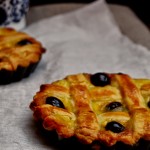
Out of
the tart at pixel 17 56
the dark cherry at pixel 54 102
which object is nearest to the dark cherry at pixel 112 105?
the dark cherry at pixel 54 102

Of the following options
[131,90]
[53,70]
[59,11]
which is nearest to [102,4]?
[59,11]

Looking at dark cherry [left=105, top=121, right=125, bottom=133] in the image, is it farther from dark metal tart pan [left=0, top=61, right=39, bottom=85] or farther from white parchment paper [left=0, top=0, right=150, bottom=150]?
dark metal tart pan [left=0, top=61, right=39, bottom=85]

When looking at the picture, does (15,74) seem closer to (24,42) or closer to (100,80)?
(24,42)

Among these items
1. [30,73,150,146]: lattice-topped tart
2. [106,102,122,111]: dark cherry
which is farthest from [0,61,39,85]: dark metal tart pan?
[106,102,122,111]: dark cherry

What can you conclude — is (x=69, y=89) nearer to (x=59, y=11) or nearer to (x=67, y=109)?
(x=67, y=109)

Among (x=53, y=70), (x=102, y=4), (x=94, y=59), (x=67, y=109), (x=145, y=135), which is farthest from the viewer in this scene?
(x=102, y=4)

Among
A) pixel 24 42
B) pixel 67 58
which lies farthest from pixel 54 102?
pixel 67 58
